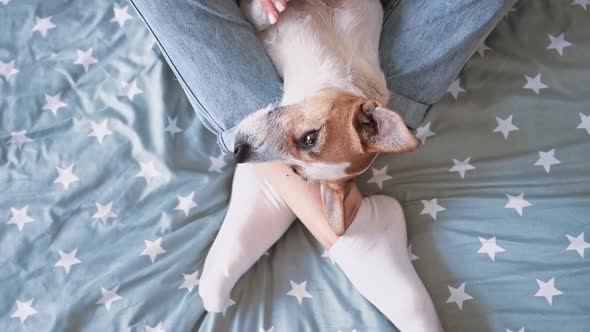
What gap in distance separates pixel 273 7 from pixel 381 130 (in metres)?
0.50

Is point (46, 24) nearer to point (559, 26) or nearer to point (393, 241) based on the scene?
point (393, 241)

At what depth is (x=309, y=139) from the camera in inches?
50.0

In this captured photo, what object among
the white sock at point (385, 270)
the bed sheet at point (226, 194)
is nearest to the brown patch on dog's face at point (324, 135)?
the white sock at point (385, 270)

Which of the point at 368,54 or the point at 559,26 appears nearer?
the point at 368,54

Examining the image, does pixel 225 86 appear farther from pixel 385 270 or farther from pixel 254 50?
pixel 385 270

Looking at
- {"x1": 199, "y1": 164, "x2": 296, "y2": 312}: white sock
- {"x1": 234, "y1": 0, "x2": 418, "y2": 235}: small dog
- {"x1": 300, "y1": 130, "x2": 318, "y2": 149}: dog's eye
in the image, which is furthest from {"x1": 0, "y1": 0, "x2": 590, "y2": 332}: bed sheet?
{"x1": 300, "y1": 130, "x2": 318, "y2": 149}: dog's eye

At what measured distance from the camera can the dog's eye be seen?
126cm

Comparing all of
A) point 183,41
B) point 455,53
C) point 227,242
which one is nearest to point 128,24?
point 183,41

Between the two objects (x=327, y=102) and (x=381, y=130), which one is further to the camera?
(x=327, y=102)

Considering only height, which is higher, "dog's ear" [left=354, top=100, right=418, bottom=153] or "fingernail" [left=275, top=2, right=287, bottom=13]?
"fingernail" [left=275, top=2, right=287, bottom=13]

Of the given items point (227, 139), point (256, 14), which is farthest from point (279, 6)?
point (227, 139)

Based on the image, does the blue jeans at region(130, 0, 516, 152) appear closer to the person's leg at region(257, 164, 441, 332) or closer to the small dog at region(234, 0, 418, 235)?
the small dog at region(234, 0, 418, 235)

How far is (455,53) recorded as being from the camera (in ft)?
5.03

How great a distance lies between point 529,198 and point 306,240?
694mm
